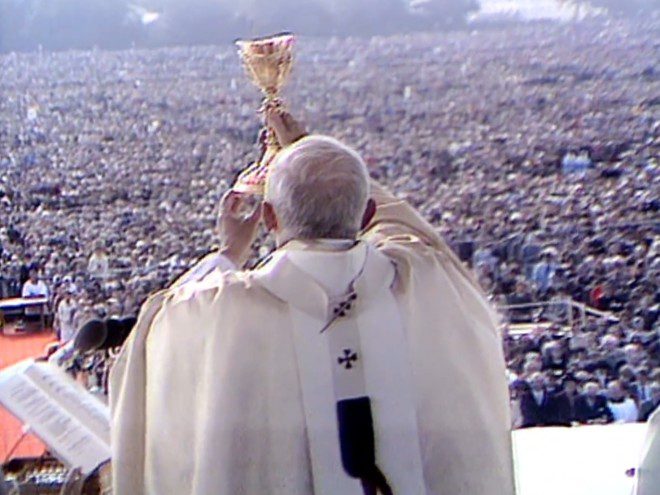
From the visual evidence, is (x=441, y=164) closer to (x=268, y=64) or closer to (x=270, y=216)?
(x=268, y=64)

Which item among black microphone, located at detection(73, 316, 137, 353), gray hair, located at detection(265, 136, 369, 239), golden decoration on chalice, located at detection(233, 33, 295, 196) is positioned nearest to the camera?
gray hair, located at detection(265, 136, 369, 239)

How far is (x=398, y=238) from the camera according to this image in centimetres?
186

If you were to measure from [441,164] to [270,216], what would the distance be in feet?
3.65

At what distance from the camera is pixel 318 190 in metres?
1.65

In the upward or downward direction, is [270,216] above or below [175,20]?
below

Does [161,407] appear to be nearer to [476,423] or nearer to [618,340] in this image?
[476,423]

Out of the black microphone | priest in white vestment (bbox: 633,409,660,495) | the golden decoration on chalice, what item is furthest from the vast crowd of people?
priest in white vestment (bbox: 633,409,660,495)

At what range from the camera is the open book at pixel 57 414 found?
2.06 metres

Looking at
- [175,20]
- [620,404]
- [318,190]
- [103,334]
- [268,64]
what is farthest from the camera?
[620,404]

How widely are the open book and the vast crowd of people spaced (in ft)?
1.47

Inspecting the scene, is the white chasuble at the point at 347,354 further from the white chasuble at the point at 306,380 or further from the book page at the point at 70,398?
the book page at the point at 70,398

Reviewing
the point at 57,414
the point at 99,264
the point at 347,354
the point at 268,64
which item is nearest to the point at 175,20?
the point at 268,64

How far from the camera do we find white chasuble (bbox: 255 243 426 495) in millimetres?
1711

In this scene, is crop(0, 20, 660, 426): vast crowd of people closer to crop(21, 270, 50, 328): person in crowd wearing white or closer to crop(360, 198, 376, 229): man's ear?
crop(21, 270, 50, 328): person in crowd wearing white
